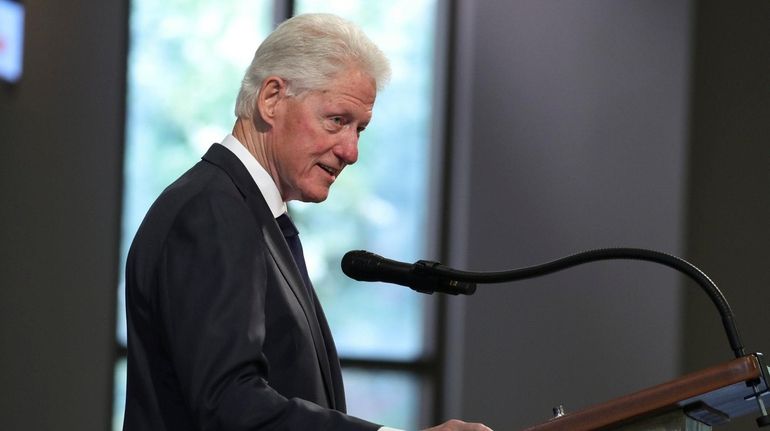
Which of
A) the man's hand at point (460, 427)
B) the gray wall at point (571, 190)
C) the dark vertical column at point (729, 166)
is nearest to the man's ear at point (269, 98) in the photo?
the man's hand at point (460, 427)

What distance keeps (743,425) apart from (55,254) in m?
2.92

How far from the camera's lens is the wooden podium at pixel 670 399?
1.27 meters

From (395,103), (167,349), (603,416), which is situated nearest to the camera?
(603,416)

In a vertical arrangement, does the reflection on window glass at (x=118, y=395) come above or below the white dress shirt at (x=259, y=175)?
below

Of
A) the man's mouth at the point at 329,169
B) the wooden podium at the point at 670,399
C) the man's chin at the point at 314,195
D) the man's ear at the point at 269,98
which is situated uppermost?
A: the man's ear at the point at 269,98

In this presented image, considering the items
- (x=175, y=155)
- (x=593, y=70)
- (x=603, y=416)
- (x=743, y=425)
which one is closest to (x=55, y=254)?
(x=175, y=155)

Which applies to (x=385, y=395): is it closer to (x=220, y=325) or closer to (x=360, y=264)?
(x=360, y=264)

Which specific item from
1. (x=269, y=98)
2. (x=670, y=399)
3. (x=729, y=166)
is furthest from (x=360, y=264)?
(x=729, y=166)

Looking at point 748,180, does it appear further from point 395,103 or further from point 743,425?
point 395,103

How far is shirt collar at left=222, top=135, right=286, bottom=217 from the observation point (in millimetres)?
1745

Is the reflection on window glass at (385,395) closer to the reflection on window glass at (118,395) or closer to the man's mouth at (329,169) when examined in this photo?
the reflection on window glass at (118,395)

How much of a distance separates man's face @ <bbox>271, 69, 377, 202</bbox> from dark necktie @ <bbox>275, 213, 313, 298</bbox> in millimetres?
47

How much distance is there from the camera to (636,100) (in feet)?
15.8

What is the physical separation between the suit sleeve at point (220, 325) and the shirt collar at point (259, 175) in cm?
18
